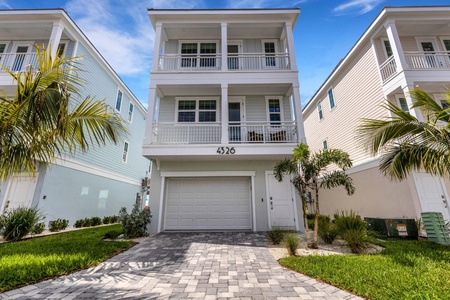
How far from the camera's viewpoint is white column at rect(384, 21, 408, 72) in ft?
28.7

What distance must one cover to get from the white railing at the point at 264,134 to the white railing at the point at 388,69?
214 inches

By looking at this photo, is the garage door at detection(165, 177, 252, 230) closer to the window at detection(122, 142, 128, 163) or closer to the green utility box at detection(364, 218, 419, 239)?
the green utility box at detection(364, 218, 419, 239)

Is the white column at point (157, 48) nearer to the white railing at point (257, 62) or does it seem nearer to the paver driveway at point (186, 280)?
the white railing at point (257, 62)

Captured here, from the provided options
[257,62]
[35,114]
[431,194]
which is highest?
[257,62]

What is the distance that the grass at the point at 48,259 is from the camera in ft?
11.7

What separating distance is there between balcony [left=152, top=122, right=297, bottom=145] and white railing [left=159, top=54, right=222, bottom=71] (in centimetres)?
308

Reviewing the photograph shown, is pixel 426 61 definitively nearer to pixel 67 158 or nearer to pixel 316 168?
pixel 316 168

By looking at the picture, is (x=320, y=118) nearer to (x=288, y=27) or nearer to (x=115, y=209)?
(x=288, y=27)

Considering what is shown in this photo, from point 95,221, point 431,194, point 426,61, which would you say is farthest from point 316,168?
point 95,221

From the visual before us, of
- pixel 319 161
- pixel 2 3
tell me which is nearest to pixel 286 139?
pixel 319 161

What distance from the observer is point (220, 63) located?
33.8ft

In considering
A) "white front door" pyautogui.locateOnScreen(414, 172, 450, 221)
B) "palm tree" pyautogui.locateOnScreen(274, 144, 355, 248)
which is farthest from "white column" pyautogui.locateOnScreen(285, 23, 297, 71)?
"white front door" pyautogui.locateOnScreen(414, 172, 450, 221)

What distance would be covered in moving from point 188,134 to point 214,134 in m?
1.16

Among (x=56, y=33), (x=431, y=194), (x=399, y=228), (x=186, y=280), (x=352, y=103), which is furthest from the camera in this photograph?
(x=352, y=103)
